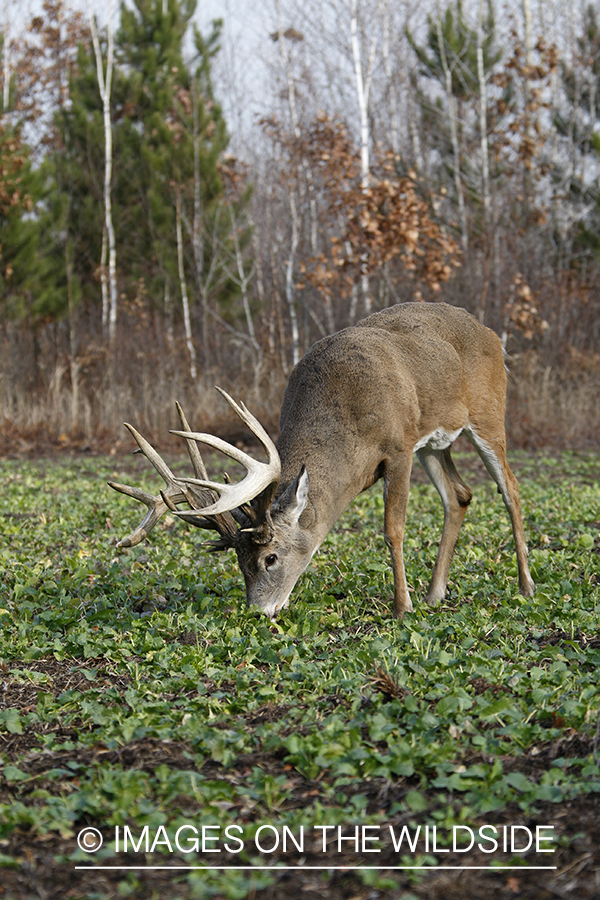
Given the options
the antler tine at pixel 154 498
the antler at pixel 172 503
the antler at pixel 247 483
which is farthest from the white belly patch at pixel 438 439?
the antler tine at pixel 154 498

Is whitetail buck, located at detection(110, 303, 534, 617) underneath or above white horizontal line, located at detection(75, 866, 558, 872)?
above

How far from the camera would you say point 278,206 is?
27312 mm

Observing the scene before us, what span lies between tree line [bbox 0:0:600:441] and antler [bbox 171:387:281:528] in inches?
449

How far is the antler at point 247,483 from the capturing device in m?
4.77

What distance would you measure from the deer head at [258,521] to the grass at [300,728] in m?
0.23

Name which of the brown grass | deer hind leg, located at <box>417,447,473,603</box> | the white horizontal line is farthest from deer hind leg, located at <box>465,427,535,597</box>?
the brown grass

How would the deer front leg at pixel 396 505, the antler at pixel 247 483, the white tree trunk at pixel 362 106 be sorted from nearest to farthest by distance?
the antler at pixel 247 483 < the deer front leg at pixel 396 505 < the white tree trunk at pixel 362 106

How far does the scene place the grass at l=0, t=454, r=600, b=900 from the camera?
2.79 meters

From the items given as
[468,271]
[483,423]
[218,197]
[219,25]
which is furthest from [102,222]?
[483,423]

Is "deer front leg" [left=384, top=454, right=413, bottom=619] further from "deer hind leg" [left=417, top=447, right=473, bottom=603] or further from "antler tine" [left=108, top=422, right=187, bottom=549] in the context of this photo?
"antler tine" [left=108, top=422, right=187, bottom=549]

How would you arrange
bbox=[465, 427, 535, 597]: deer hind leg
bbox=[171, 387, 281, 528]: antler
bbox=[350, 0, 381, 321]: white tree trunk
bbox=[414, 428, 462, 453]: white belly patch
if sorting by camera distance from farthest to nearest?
bbox=[350, 0, 381, 321]: white tree trunk → bbox=[465, 427, 535, 597]: deer hind leg → bbox=[414, 428, 462, 453]: white belly patch → bbox=[171, 387, 281, 528]: antler

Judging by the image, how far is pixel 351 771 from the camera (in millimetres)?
3312

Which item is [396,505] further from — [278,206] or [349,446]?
[278,206]

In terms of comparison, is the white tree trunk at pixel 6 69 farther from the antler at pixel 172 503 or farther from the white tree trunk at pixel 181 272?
the antler at pixel 172 503
